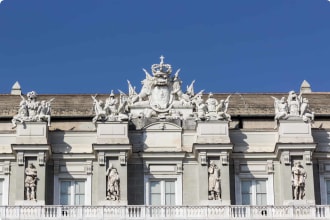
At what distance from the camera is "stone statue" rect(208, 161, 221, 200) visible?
69.5 m

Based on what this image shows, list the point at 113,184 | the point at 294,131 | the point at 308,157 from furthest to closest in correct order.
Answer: the point at 294,131
the point at 308,157
the point at 113,184

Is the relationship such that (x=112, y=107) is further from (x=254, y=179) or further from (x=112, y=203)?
(x=254, y=179)

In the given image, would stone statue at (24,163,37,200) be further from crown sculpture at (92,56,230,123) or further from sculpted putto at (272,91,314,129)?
sculpted putto at (272,91,314,129)

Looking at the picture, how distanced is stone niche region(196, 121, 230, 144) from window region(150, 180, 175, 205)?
8.73 feet

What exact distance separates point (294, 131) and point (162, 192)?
Result: 728 centimetres

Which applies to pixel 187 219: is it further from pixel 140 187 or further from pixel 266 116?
pixel 266 116

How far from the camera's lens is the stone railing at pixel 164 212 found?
222 feet

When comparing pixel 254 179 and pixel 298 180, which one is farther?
pixel 254 179

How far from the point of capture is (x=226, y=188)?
69.8 metres

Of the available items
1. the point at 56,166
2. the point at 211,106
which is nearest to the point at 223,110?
the point at 211,106

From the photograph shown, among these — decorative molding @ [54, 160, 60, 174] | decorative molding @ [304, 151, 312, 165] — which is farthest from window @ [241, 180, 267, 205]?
decorative molding @ [54, 160, 60, 174]

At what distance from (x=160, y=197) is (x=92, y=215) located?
426cm

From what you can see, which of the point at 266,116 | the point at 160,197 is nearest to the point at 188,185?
the point at 160,197

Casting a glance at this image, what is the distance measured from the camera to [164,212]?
68.1m
